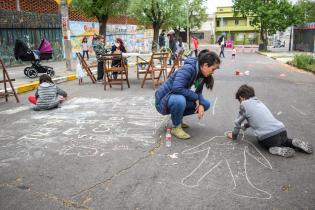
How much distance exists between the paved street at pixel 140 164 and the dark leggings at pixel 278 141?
0.60ft

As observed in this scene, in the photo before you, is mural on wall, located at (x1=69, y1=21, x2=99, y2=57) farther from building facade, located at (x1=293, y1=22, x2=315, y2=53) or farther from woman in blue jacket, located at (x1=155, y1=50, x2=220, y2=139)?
woman in blue jacket, located at (x1=155, y1=50, x2=220, y2=139)

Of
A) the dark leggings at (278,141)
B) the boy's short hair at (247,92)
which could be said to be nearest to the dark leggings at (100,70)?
the boy's short hair at (247,92)

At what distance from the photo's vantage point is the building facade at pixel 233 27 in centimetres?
6709

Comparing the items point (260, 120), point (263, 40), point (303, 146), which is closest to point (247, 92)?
point (260, 120)

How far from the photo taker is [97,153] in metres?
4.40

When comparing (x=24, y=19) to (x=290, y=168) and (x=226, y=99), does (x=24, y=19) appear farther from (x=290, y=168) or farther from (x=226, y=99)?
(x=290, y=168)

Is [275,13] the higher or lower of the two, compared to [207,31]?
lower

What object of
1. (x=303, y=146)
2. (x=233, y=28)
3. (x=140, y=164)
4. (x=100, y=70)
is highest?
(x=233, y=28)

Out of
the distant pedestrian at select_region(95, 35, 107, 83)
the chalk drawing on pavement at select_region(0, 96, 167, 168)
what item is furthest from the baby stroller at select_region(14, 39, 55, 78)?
the chalk drawing on pavement at select_region(0, 96, 167, 168)

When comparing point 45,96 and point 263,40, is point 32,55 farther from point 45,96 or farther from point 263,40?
point 263,40

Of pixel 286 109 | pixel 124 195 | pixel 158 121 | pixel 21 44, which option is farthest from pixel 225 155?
pixel 21 44

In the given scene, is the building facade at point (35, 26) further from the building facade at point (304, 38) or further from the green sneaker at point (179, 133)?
the building facade at point (304, 38)

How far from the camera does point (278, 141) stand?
423 centimetres

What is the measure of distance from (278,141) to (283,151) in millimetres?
144
